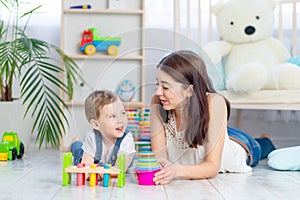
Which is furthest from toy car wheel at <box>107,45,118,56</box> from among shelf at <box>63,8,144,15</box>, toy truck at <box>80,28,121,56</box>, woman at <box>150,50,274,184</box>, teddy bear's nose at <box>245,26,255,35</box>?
woman at <box>150,50,274,184</box>

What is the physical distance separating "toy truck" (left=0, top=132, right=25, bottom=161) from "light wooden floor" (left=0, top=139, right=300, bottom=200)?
187 mm

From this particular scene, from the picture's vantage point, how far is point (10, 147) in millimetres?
2248

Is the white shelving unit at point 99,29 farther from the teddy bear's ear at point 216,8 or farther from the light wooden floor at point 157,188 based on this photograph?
the light wooden floor at point 157,188

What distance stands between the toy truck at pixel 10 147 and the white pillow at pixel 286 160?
1003mm

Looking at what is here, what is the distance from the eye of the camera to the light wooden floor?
4.98 feet

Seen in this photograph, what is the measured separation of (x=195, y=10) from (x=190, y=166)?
1.40 m

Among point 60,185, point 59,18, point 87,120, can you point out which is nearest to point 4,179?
point 60,185

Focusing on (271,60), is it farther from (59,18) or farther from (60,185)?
(60,185)

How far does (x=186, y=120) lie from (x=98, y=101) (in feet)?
0.95

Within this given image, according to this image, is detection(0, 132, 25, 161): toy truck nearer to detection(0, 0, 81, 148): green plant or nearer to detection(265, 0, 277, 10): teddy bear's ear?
detection(0, 0, 81, 148): green plant

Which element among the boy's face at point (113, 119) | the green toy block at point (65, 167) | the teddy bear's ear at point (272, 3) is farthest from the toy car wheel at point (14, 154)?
the teddy bear's ear at point (272, 3)

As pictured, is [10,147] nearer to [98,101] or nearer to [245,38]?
[98,101]

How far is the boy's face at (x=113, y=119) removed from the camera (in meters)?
1.60

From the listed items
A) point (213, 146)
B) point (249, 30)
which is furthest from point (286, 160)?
point (249, 30)
